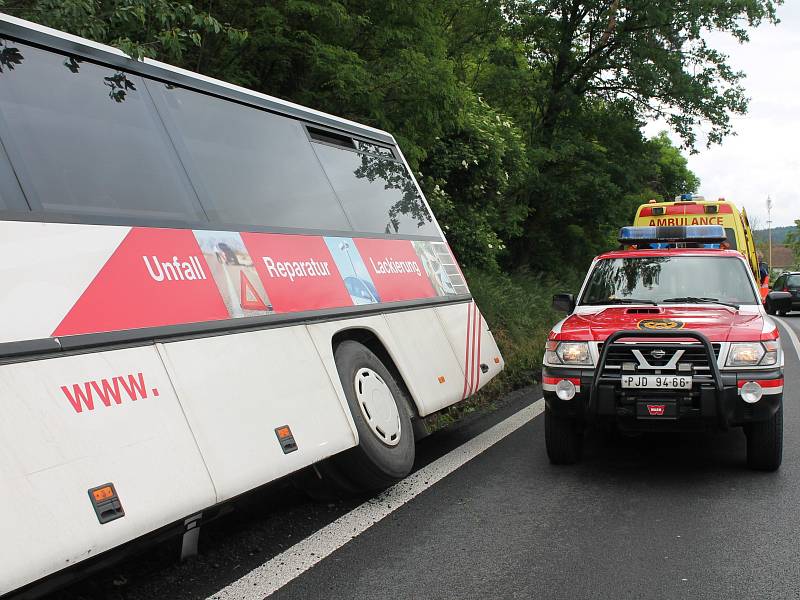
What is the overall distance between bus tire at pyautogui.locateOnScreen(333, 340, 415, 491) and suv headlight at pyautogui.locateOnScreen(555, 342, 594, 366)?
4.00 ft

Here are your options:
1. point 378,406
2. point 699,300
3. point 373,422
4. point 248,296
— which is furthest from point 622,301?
point 248,296

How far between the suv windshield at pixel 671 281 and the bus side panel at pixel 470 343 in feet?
3.05

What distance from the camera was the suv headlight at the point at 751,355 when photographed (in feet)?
18.3

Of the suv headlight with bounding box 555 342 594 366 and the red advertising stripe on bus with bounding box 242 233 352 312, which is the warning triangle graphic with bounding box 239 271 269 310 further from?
the suv headlight with bounding box 555 342 594 366

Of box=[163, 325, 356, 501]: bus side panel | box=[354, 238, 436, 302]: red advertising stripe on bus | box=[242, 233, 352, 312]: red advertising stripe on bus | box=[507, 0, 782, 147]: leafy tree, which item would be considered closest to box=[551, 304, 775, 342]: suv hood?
box=[354, 238, 436, 302]: red advertising stripe on bus

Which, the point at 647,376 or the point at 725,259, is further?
the point at 725,259

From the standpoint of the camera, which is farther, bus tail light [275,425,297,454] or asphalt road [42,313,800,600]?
bus tail light [275,425,297,454]

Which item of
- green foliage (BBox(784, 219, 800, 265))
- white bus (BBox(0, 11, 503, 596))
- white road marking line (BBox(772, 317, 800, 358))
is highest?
white bus (BBox(0, 11, 503, 596))

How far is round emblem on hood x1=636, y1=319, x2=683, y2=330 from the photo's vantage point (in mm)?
5812

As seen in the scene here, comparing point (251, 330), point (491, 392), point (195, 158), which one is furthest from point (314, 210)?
point (491, 392)

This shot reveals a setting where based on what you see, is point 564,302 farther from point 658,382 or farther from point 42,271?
point 42,271

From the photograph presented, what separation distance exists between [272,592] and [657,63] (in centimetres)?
2011

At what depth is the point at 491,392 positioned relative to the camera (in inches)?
377

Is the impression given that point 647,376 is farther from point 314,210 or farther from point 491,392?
point 491,392
